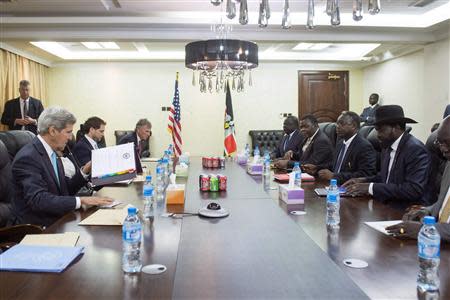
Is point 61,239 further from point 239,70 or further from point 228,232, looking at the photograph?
point 239,70

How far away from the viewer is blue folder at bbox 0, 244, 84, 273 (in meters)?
1.35

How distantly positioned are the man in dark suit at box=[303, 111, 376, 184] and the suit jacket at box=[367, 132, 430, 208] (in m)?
0.67

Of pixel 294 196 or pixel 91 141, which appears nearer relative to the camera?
pixel 294 196

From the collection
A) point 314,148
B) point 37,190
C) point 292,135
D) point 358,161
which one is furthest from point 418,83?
point 37,190

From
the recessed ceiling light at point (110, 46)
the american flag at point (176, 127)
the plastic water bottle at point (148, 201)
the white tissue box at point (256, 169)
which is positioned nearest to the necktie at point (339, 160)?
the white tissue box at point (256, 169)

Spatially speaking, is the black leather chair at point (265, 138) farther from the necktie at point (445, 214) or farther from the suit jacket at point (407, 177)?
the necktie at point (445, 214)

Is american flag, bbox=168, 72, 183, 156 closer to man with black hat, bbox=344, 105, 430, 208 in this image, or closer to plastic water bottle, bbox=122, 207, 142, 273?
man with black hat, bbox=344, 105, 430, 208

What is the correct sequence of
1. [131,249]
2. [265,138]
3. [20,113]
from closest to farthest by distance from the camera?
1. [131,249]
2. [20,113]
3. [265,138]

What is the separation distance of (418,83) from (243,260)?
651 centimetres

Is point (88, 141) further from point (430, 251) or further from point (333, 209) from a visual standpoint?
point (430, 251)

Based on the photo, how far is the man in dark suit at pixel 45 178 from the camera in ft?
7.13

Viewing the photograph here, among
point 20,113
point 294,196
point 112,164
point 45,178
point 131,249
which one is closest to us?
point 131,249

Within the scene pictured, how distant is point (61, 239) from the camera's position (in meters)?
1.67

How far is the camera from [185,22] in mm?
5285
